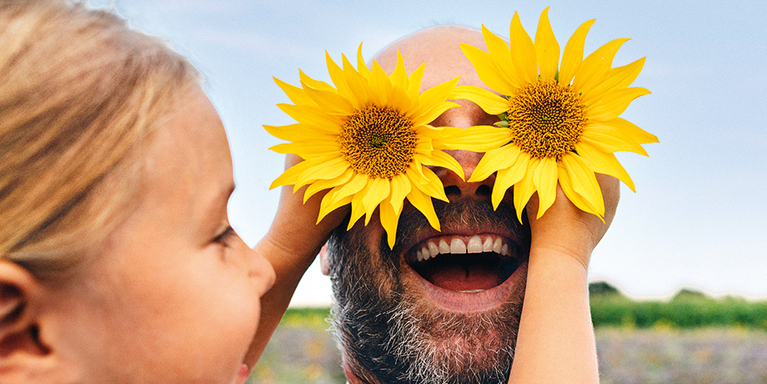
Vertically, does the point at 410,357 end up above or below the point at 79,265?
below

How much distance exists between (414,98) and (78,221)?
79 cm

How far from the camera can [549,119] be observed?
4.78ft

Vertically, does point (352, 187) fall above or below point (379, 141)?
below

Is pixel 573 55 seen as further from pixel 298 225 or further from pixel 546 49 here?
pixel 298 225

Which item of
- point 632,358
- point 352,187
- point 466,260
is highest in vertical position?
point 352,187

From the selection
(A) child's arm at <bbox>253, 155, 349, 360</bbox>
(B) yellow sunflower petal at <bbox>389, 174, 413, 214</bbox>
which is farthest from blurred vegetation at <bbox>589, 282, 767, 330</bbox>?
(B) yellow sunflower petal at <bbox>389, 174, 413, 214</bbox>

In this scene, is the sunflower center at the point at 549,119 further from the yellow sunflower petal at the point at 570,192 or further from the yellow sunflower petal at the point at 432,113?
the yellow sunflower petal at the point at 432,113

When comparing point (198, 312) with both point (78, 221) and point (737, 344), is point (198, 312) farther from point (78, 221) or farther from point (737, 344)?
point (737, 344)

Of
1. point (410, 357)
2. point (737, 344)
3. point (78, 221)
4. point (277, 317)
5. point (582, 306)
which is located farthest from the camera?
point (737, 344)

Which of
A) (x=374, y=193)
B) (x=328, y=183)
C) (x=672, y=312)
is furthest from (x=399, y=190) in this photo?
(x=672, y=312)

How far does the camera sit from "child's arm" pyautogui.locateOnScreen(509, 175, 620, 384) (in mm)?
1344

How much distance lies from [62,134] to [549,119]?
1032 mm

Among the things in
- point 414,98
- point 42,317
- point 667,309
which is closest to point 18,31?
point 42,317

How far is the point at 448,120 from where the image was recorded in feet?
5.40
